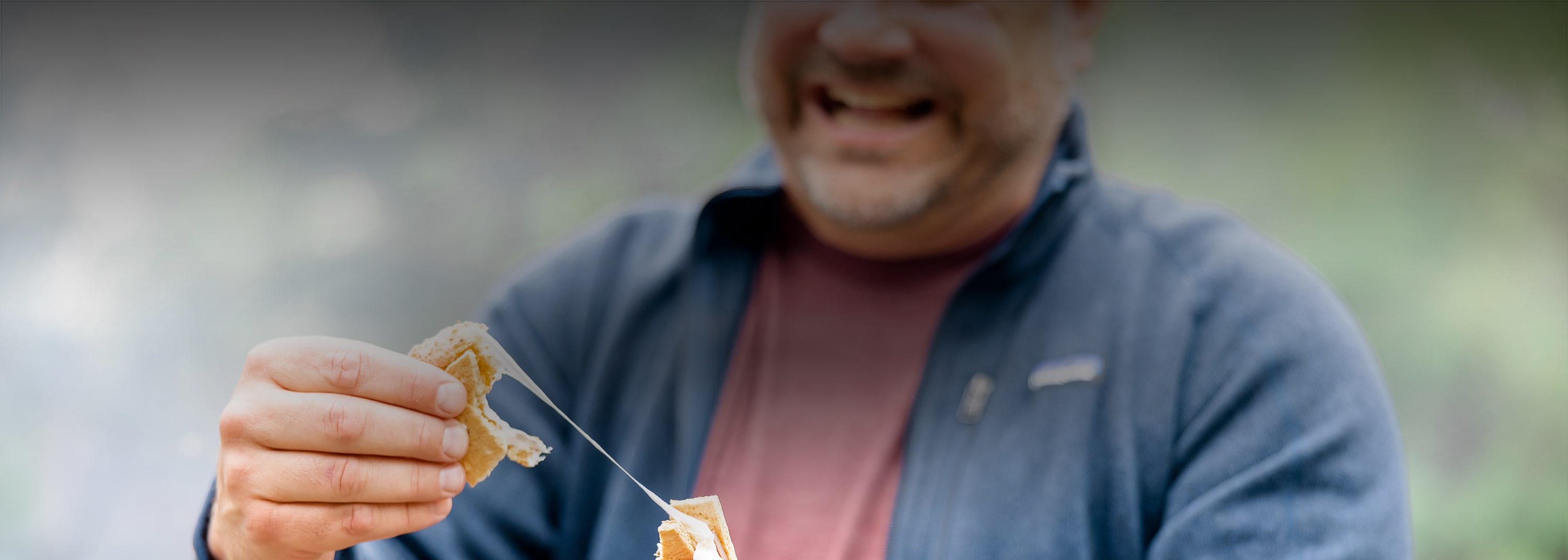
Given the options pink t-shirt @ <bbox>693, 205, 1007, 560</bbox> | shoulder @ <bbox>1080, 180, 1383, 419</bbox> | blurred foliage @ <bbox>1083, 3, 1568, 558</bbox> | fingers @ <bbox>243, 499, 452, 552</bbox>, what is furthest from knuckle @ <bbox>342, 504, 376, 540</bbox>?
blurred foliage @ <bbox>1083, 3, 1568, 558</bbox>

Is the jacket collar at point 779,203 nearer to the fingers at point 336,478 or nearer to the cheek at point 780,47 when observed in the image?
the cheek at point 780,47

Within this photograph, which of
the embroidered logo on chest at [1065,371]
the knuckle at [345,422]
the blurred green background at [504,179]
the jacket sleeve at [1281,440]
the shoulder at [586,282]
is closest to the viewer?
the knuckle at [345,422]

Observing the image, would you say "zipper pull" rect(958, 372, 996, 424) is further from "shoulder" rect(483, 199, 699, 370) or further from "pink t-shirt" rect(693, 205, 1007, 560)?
"shoulder" rect(483, 199, 699, 370)

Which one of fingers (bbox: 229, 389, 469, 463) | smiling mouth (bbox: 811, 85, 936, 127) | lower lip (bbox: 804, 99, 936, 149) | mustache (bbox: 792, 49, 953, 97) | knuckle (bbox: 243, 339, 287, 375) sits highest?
mustache (bbox: 792, 49, 953, 97)

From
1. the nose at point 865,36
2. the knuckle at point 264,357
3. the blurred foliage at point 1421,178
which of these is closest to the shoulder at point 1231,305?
the nose at point 865,36

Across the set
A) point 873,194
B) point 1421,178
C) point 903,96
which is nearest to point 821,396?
point 873,194
